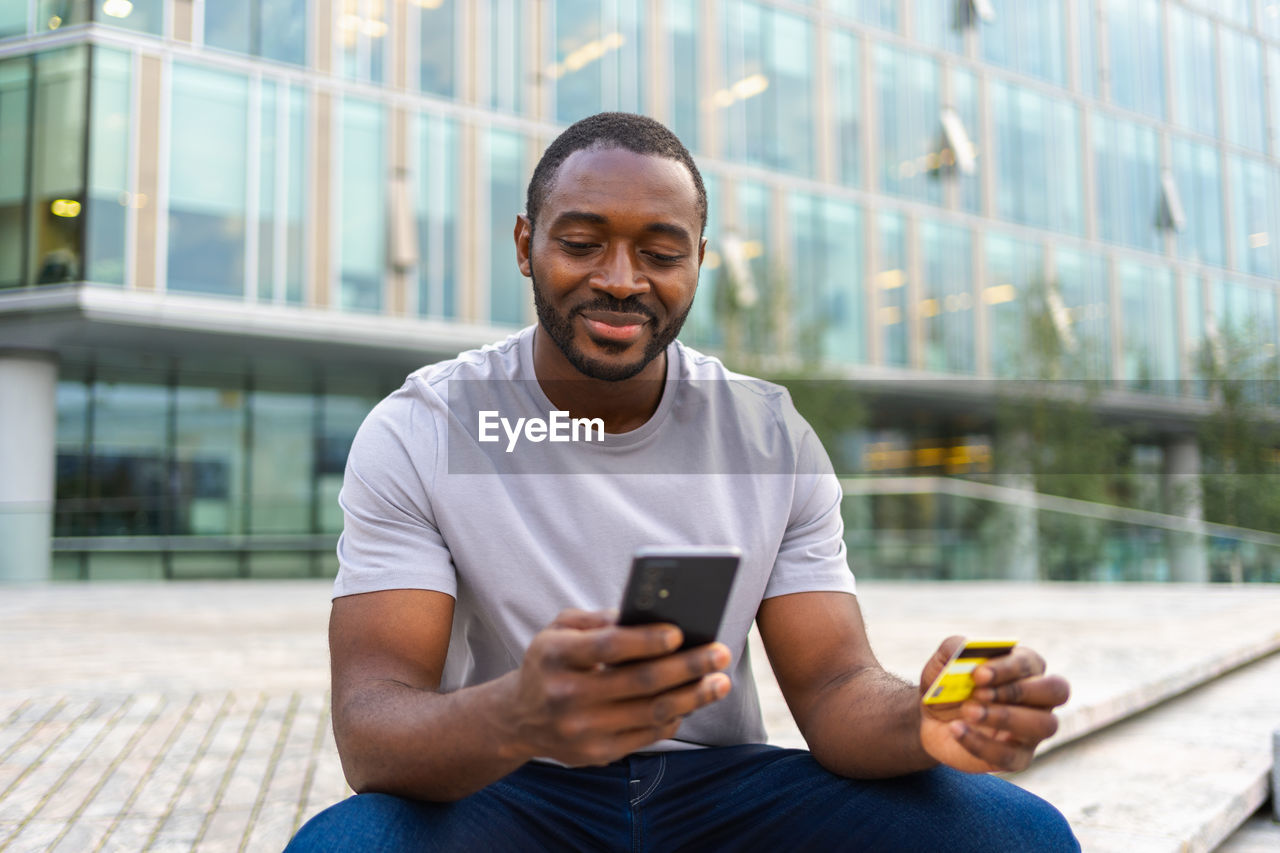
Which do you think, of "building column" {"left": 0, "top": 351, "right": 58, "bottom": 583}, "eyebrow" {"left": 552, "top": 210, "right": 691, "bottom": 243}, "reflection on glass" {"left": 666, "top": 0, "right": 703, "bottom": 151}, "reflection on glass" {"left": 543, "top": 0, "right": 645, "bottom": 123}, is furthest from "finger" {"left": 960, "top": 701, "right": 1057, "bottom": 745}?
"reflection on glass" {"left": 666, "top": 0, "right": 703, "bottom": 151}

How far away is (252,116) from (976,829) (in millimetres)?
18009

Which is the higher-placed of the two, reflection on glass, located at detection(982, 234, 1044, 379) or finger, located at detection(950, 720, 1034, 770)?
reflection on glass, located at detection(982, 234, 1044, 379)

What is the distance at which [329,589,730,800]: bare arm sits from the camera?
4.16 feet

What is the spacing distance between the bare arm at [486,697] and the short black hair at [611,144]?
0.84m

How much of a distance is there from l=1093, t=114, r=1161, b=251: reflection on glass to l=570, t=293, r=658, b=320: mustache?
2915 cm

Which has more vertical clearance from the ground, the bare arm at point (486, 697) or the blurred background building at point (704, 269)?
the blurred background building at point (704, 269)

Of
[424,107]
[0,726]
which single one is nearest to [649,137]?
[0,726]

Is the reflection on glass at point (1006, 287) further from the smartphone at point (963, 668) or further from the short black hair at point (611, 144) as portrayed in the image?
the smartphone at point (963, 668)

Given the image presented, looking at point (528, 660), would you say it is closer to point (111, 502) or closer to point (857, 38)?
point (111, 502)

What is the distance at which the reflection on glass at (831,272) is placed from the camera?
2298cm

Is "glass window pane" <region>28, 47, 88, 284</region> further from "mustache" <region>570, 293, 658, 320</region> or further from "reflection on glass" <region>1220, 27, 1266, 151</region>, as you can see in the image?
"reflection on glass" <region>1220, 27, 1266, 151</region>

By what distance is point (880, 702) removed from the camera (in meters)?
1.81

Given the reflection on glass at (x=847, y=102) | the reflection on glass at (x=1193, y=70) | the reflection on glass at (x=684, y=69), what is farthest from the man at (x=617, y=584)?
the reflection on glass at (x=1193, y=70)

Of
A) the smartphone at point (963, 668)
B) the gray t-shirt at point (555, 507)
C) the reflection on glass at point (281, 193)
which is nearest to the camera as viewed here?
the smartphone at point (963, 668)
